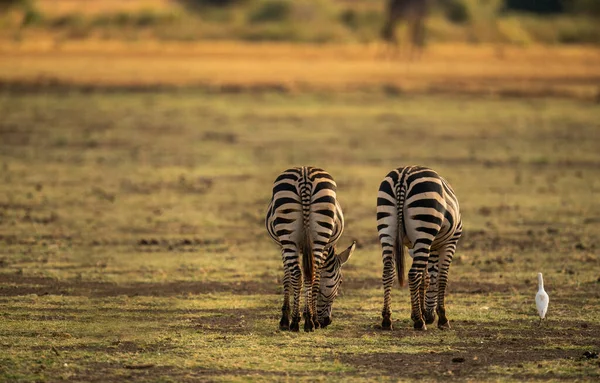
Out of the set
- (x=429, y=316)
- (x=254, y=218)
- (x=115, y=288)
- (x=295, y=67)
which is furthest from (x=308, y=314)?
(x=295, y=67)

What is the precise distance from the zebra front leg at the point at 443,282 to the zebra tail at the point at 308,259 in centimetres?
129

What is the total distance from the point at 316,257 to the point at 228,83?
30.8 m

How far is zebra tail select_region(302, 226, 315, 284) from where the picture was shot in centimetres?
949

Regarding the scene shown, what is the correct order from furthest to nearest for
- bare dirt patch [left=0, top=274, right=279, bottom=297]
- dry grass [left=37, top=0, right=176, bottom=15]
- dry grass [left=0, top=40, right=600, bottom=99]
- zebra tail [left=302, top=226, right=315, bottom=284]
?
dry grass [left=37, top=0, right=176, bottom=15], dry grass [left=0, top=40, right=600, bottom=99], bare dirt patch [left=0, top=274, right=279, bottom=297], zebra tail [left=302, top=226, right=315, bottom=284]

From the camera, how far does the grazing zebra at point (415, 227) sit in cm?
963

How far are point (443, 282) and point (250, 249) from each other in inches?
183

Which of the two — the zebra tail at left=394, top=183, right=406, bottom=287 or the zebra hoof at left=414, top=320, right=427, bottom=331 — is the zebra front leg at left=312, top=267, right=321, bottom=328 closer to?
→ the zebra tail at left=394, top=183, right=406, bottom=287

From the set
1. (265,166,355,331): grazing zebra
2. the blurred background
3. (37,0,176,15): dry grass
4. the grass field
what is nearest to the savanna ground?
the grass field

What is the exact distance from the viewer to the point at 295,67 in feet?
143

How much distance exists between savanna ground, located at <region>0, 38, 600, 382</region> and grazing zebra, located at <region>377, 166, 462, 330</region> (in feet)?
0.98

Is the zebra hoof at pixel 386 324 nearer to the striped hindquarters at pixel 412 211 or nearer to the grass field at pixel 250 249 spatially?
the grass field at pixel 250 249

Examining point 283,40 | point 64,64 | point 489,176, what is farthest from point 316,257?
point 283,40

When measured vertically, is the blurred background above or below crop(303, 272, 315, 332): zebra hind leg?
above

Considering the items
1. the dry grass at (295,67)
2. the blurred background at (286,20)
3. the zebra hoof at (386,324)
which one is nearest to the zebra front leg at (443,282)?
the zebra hoof at (386,324)
